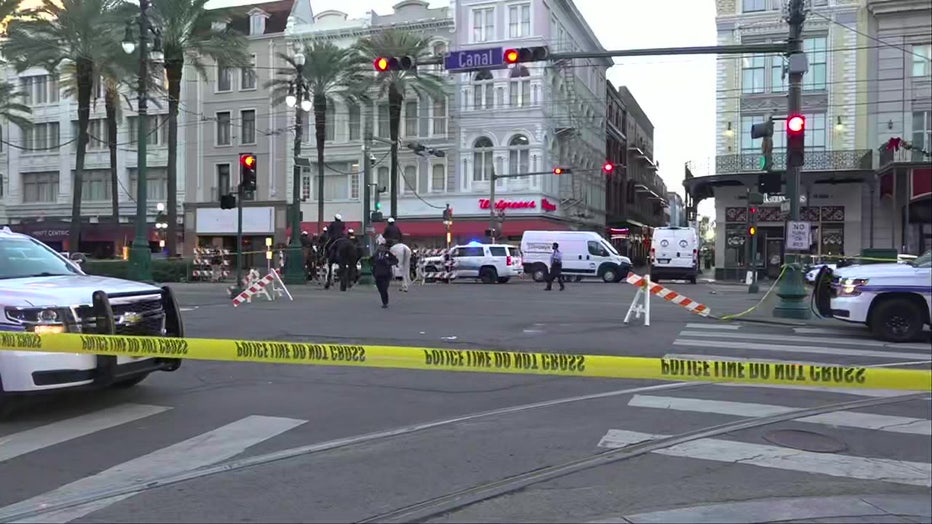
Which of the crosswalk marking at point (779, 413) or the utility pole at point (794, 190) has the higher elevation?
the utility pole at point (794, 190)

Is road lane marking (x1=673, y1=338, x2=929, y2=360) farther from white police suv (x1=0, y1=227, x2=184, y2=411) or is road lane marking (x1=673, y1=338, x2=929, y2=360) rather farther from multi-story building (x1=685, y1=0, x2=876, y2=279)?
white police suv (x1=0, y1=227, x2=184, y2=411)

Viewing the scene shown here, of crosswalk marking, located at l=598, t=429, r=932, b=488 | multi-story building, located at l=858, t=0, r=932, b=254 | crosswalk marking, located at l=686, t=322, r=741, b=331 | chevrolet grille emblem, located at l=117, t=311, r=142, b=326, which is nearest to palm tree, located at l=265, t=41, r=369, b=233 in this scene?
multi-story building, located at l=858, t=0, r=932, b=254

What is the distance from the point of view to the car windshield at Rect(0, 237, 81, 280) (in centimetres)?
723

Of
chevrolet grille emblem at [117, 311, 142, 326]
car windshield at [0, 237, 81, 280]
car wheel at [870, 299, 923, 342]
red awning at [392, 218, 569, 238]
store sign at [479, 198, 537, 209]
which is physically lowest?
car wheel at [870, 299, 923, 342]

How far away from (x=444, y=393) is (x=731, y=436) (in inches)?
120

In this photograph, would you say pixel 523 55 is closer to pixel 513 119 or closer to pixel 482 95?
pixel 513 119

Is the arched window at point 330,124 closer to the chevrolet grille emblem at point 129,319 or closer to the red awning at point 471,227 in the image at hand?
the red awning at point 471,227

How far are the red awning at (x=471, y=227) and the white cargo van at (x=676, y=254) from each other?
41.6ft

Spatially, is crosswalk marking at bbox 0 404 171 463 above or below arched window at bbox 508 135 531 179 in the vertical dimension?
below

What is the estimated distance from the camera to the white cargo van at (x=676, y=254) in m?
32.8

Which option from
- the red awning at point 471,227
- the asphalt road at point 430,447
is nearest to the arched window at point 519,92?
the red awning at point 471,227

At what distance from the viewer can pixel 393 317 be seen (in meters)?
15.1

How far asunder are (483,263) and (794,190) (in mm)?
17333

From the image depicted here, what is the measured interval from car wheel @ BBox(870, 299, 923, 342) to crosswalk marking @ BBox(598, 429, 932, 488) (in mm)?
6688
